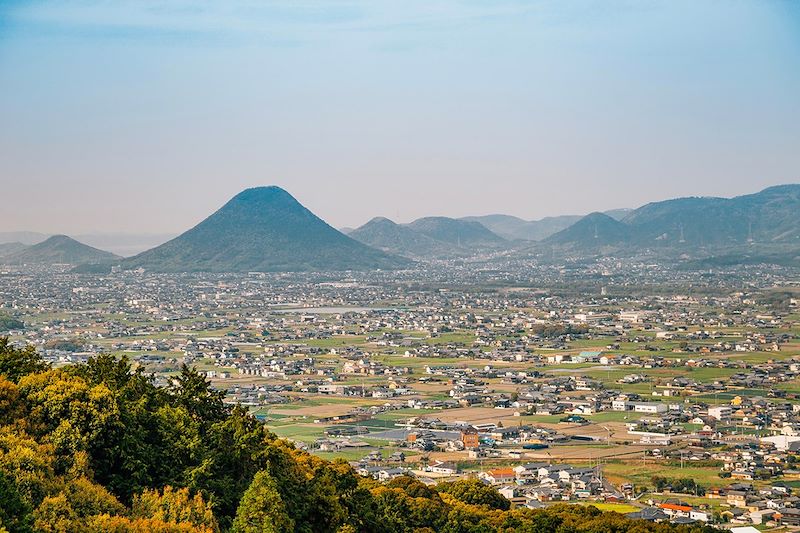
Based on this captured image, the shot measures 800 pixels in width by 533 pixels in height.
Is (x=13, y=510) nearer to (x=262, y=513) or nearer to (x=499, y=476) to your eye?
(x=262, y=513)

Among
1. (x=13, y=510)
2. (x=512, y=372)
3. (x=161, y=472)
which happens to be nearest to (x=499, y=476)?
(x=161, y=472)

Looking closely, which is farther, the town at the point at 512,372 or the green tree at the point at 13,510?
the town at the point at 512,372

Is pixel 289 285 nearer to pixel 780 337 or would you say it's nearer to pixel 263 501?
pixel 780 337

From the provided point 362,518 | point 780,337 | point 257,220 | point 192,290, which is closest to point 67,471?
point 362,518

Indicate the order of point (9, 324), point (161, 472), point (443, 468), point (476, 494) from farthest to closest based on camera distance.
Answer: point (9, 324), point (443, 468), point (476, 494), point (161, 472)

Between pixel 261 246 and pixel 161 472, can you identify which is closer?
pixel 161 472

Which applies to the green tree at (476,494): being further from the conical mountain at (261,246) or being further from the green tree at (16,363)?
the conical mountain at (261,246)

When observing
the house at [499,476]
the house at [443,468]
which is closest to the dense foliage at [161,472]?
the house at [499,476]

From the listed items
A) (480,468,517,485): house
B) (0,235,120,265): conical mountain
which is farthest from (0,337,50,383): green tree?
(0,235,120,265): conical mountain
